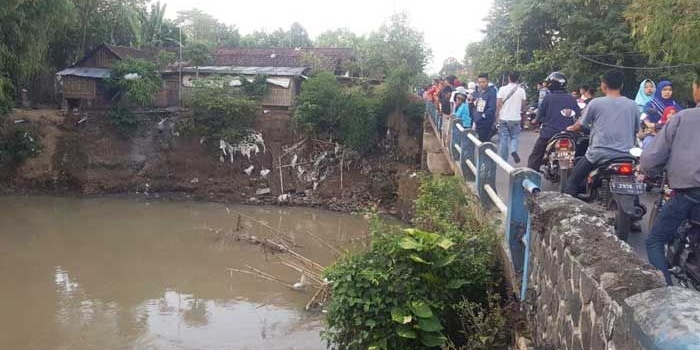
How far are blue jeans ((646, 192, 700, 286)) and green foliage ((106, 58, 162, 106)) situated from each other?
21933mm

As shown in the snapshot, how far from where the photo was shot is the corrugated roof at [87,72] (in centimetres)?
2495

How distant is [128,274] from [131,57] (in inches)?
581

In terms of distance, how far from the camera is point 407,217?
17922 millimetres

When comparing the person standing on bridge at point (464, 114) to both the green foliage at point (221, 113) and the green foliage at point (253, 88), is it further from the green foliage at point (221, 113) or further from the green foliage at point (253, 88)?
the green foliage at point (253, 88)

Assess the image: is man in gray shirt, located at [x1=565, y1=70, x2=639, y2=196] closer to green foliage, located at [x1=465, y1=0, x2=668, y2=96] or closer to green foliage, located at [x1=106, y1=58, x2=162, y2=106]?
green foliage, located at [x1=465, y1=0, x2=668, y2=96]

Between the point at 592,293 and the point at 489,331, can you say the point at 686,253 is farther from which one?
the point at 592,293

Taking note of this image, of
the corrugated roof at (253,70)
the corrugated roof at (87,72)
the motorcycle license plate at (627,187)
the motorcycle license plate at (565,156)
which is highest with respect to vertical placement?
the corrugated roof at (253,70)

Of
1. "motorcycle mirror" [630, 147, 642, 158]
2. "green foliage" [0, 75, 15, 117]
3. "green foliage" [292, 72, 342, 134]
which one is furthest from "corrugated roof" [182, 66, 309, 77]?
"motorcycle mirror" [630, 147, 642, 158]

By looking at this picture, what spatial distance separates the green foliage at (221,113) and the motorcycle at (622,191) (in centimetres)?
1822

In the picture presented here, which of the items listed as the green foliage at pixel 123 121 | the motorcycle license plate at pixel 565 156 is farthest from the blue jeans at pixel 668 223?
the green foliage at pixel 123 121

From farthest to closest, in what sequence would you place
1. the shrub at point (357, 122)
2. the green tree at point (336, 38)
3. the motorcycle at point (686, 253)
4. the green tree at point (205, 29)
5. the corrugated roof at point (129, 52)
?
the green tree at point (336, 38) < the green tree at point (205, 29) < the corrugated roof at point (129, 52) < the shrub at point (357, 122) < the motorcycle at point (686, 253)

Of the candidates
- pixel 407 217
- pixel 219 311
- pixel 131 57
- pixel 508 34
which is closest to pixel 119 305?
pixel 219 311

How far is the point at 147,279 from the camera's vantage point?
1299 centimetres

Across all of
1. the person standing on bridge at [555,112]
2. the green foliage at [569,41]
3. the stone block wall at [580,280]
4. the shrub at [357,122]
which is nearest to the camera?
the stone block wall at [580,280]
